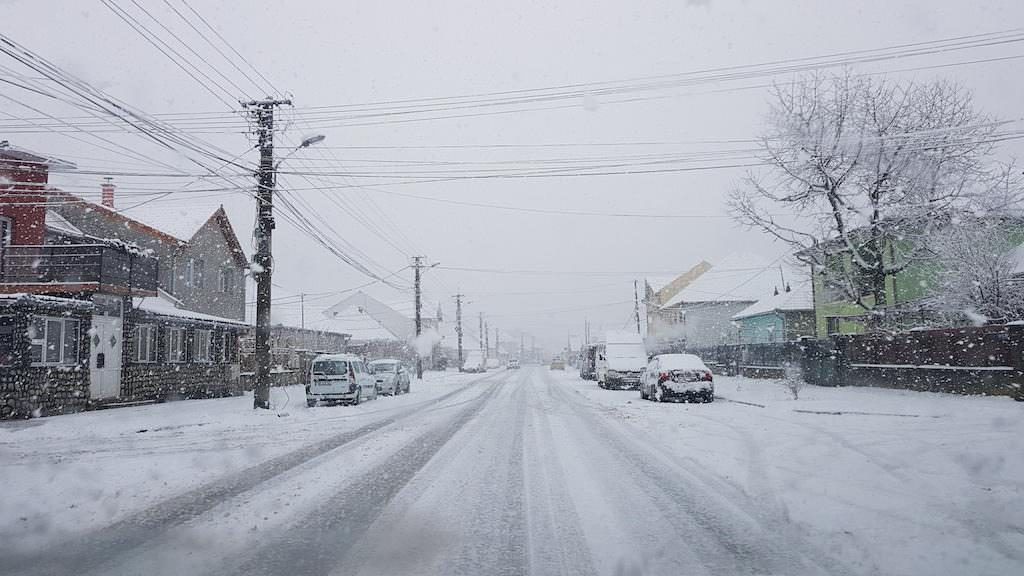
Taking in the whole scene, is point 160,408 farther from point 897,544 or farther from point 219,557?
point 897,544

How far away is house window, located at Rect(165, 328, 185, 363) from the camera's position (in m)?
25.8

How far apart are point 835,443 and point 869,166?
58.0ft

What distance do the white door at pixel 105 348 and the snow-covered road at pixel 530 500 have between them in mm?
Answer: 6817

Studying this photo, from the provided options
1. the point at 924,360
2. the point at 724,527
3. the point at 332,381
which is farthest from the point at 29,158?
the point at 924,360

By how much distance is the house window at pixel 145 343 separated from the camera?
78.0 feet

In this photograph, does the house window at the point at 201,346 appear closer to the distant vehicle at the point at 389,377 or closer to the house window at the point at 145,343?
the house window at the point at 145,343

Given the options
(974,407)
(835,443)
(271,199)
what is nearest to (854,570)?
(835,443)

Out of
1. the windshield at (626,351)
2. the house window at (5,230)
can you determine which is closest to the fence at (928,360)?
the windshield at (626,351)

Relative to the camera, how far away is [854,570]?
5.07m

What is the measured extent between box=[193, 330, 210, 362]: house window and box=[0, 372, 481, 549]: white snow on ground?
19.8ft

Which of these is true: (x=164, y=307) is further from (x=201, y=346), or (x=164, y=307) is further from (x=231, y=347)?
(x=231, y=347)

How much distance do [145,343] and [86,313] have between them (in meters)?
4.53

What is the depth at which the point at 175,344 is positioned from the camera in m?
26.5

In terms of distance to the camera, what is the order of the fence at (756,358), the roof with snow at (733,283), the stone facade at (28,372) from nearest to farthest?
the stone facade at (28,372) → the fence at (756,358) → the roof with snow at (733,283)
